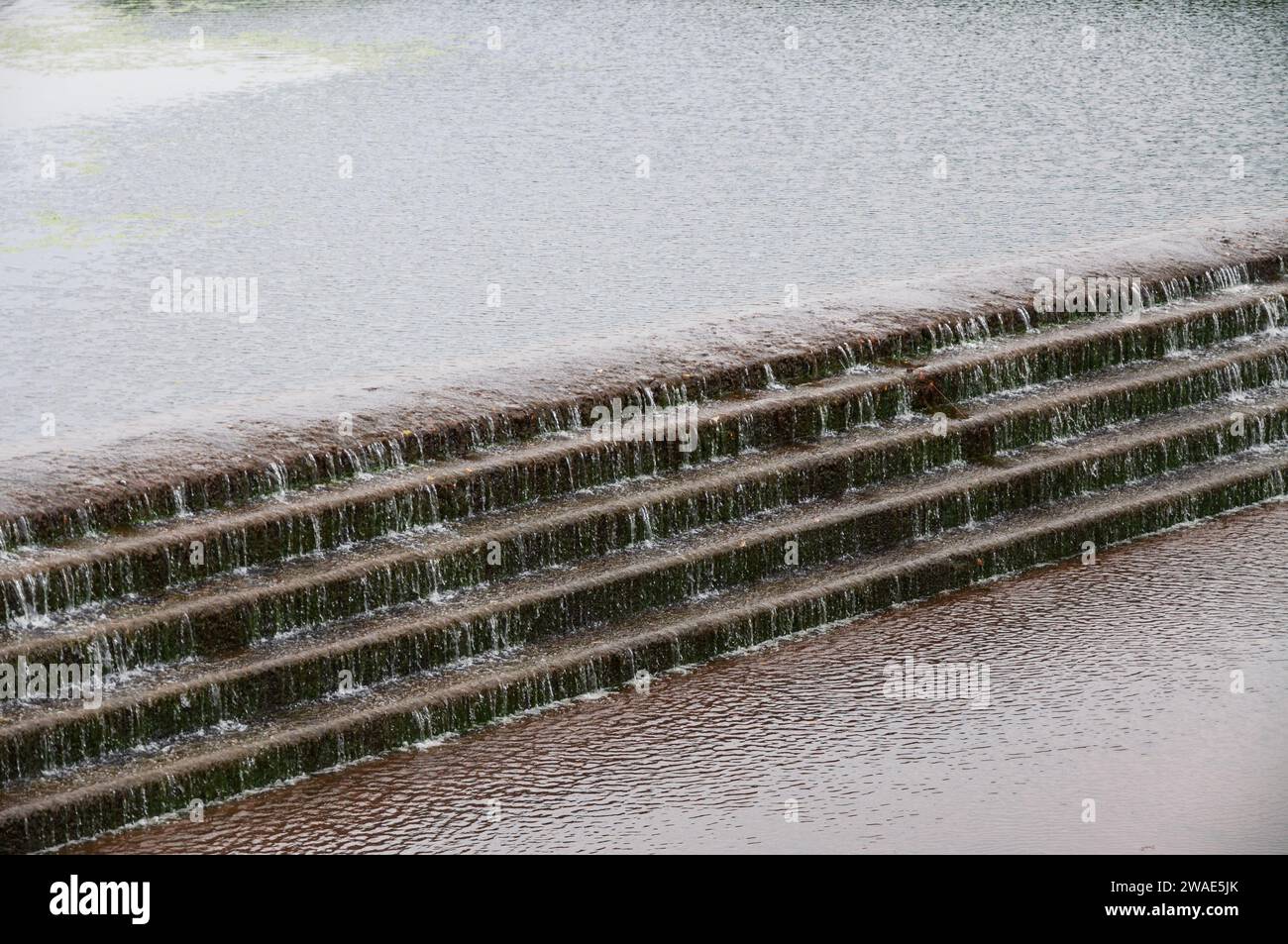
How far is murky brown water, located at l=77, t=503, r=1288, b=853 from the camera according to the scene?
767 centimetres

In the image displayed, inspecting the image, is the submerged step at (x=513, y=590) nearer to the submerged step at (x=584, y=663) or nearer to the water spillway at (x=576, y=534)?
the water spillway at (x=576, y=534)

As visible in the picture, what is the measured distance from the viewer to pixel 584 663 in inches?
352

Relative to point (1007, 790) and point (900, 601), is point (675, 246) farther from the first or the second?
point (1007, 790)

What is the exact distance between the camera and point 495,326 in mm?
11562

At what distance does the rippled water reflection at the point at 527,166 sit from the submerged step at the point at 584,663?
7.08 ft

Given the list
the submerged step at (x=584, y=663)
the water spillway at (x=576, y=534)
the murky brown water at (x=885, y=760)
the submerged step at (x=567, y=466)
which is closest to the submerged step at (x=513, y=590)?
the water spillway at (x=576, y=534)

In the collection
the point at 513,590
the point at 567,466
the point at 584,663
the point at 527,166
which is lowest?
the point at 584,663

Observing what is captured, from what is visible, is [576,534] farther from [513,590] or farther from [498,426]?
[498,426]

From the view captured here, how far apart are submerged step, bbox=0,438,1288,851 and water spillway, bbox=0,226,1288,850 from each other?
0.01 meters

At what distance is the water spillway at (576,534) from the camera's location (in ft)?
27.5

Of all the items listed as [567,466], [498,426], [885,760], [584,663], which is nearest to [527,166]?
[498,426]

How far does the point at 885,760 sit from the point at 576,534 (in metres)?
2.21

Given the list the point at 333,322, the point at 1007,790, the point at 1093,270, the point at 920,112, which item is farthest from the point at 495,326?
the point at 920,112

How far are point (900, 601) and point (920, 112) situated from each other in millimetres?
7798
